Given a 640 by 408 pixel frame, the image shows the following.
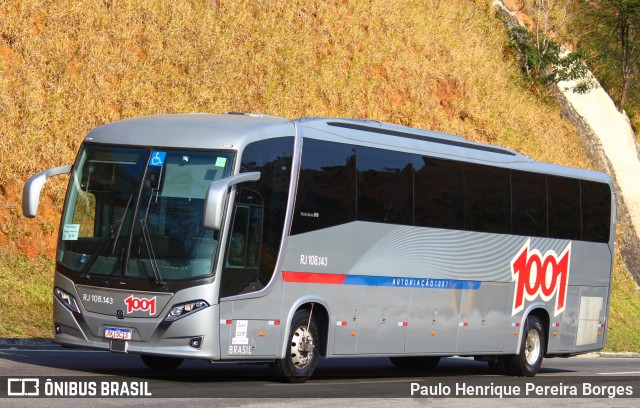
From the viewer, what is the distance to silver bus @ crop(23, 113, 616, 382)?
46.3ft

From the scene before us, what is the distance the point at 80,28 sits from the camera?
2886 centimetres

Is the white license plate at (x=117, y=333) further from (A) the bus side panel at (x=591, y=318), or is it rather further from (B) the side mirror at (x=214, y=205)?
(A) the bus side panel at (x=591, y=318)

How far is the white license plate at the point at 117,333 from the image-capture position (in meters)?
14.0

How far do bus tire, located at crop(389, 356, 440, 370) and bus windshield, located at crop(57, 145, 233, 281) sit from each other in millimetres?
8123

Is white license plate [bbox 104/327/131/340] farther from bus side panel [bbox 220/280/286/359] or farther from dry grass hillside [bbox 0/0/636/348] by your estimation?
dry grass hillside [bbox 0/0/636/348]

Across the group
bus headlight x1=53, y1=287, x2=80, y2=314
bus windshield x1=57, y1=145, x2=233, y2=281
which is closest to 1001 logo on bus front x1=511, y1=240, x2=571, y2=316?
bus windshield x1=57, y1=145, x2=233, y2=281

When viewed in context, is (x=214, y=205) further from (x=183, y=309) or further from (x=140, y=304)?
(x=140, y=304)

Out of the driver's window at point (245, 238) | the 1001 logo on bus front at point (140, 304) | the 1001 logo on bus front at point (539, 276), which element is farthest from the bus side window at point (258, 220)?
the 1001 logo on bus front at point (539, 276)

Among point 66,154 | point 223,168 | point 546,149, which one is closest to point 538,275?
point 223,168

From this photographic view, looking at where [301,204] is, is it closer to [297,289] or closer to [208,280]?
[297,289]

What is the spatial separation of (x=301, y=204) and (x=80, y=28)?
596 inches

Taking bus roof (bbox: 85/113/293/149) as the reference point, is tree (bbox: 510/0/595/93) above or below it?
above

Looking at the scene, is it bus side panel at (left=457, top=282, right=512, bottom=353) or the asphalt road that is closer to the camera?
the asphalt road

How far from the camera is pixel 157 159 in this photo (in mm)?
14531
